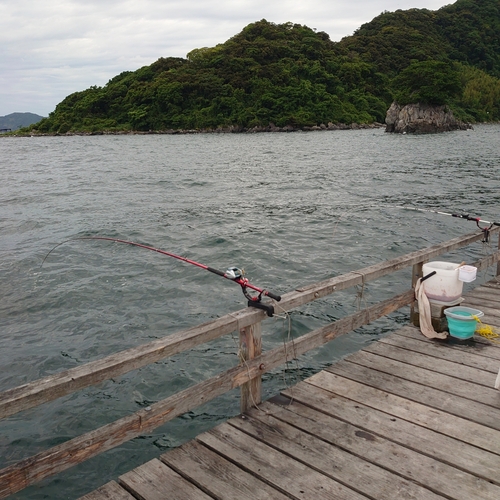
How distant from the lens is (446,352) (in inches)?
201

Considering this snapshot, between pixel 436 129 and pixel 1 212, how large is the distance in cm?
8402

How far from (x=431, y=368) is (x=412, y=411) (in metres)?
0.91

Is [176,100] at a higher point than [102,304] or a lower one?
higher

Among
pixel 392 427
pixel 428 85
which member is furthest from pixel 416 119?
pixel 392 427

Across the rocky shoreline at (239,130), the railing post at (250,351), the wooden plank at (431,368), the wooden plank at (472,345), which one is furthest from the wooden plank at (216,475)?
the rocky shoreline at (239,130)

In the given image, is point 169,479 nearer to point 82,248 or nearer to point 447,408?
point 447,408

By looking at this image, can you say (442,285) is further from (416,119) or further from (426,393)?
(416,119)

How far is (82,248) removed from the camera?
535 inches

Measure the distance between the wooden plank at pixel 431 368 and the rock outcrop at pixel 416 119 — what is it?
8842 centimetres

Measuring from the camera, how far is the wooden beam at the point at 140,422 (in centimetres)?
269

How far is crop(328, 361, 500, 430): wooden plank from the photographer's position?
3.89 meters

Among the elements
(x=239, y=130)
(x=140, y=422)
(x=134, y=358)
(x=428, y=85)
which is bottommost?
(x=140, y=422)

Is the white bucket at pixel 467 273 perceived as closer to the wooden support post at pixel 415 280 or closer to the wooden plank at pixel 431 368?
the wooden support post at pixel 415 280

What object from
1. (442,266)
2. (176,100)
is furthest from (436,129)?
(442,266)
